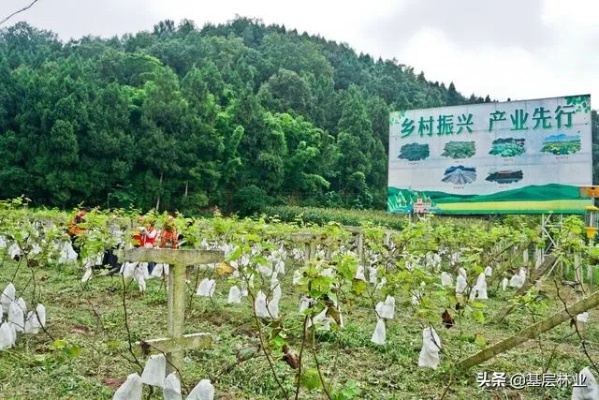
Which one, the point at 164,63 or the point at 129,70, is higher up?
the point at 164,63

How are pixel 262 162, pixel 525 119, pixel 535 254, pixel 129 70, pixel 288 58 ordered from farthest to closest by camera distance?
pixel 288 58 < pixel 129 70 < pixel 262 162 < pixel 525 119 < pixel 535 254

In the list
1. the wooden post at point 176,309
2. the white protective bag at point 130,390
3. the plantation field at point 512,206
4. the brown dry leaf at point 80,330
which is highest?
the plantation field at point 512,206

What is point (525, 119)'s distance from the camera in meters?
15.5

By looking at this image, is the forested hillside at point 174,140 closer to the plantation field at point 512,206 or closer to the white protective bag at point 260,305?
the plantation field at point 512,206

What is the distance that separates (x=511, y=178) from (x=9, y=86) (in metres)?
29.5

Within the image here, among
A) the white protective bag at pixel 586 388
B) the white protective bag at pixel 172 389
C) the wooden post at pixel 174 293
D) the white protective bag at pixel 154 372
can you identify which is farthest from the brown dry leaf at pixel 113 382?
the white protective bag at pixel 586 388

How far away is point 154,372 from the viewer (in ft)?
9.96

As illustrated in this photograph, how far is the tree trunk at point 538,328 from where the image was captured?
3.41 metres

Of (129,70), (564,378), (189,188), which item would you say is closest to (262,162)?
(189,188)

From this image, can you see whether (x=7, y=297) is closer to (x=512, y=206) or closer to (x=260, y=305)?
(x=260, y=305)

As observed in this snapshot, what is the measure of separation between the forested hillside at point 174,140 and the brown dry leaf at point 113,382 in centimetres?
2627

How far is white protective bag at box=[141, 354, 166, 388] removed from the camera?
3.01m

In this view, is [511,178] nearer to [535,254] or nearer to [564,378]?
[535,254]

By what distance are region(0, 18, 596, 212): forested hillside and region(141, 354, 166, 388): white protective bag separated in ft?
89.6
